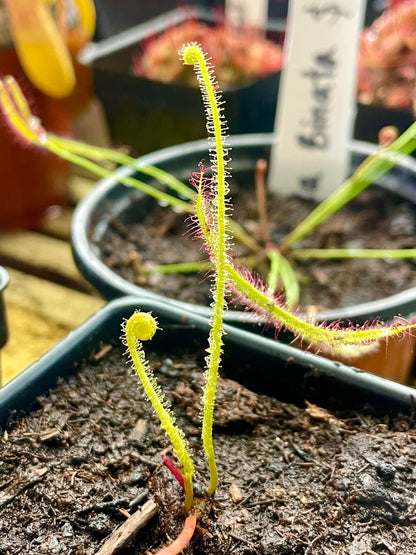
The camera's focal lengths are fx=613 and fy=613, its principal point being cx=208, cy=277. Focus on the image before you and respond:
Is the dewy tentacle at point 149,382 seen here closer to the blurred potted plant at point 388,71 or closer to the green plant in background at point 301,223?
the green plant in background at point 301,223

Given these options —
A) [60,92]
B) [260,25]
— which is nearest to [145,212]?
[60,92]

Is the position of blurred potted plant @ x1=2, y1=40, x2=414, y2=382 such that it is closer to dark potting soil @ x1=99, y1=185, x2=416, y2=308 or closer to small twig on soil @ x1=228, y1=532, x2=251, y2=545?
dark potting soil @ x1=99, y1=185, x2=416, y2=308

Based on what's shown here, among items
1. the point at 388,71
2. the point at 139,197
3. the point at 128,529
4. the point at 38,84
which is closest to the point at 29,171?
the point at 38,84

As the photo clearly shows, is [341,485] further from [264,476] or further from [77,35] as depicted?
[77,35]

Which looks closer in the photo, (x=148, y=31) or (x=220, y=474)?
(x=220, y=474)

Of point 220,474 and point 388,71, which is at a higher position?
point 388,71

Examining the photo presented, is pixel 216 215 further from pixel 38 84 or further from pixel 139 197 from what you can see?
pixel 38 84

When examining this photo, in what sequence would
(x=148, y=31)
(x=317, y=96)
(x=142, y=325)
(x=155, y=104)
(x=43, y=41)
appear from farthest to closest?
(x=148, y=31)
(x=155, y=104)
(x=43, y=41)
(x=317, y=96)
(x=142, y=325)
